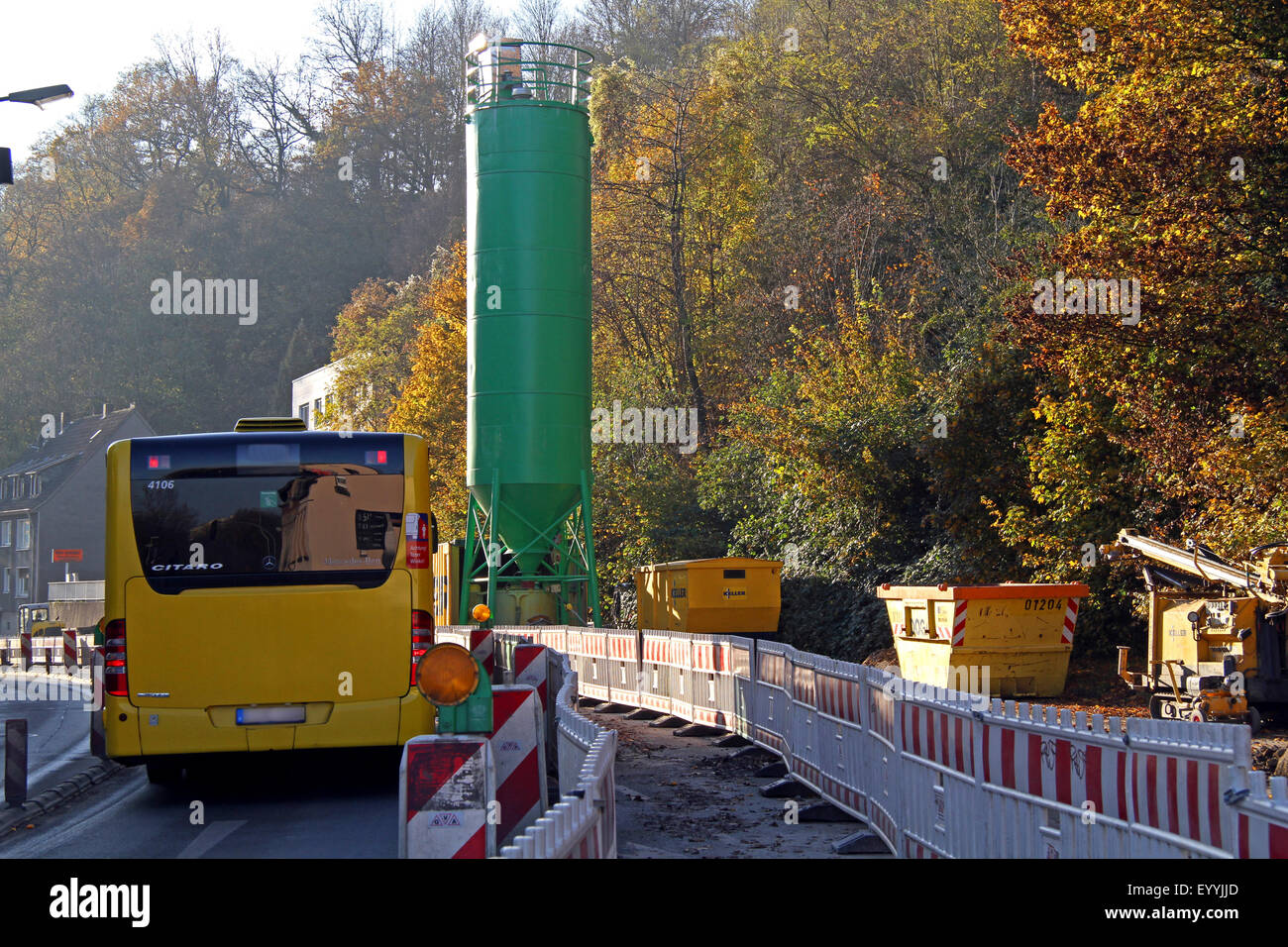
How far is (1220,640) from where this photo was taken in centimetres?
1485

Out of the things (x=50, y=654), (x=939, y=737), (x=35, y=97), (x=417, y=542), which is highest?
(x=35, y=97)

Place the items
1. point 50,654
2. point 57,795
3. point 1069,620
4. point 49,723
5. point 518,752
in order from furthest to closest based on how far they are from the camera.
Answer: point 50,654
point 49,723
point 1069,620
point 57,795
point 518,752

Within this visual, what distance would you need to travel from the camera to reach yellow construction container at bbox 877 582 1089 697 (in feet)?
59.2

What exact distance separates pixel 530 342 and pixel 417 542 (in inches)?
680

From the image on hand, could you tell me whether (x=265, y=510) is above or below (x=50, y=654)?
above

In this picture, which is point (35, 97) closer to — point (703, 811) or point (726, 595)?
Answer: point (703, 811)

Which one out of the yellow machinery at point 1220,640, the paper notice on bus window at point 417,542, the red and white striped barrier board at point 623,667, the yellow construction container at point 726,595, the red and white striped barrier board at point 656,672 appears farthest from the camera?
the yellow construction container at point 726,595

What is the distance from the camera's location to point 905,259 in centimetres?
3650

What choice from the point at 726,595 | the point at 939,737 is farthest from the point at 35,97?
the point at 726,595

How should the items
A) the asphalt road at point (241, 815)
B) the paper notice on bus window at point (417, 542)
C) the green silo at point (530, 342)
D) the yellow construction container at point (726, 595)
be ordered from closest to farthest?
the asphalt road at point (241, 815)
the paper notice on bus window at point (417, 542)
the yellow construction container at point (726, 595)
the green silo at point (530, 342)

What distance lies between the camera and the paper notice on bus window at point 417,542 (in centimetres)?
1076

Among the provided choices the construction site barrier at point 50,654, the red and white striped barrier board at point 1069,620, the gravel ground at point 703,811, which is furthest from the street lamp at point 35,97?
the construction site barrier at point 50,654

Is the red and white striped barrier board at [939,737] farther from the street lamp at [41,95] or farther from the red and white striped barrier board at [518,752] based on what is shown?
the street lamp at [41,95]

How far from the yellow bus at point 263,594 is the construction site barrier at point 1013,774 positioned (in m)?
2.21
